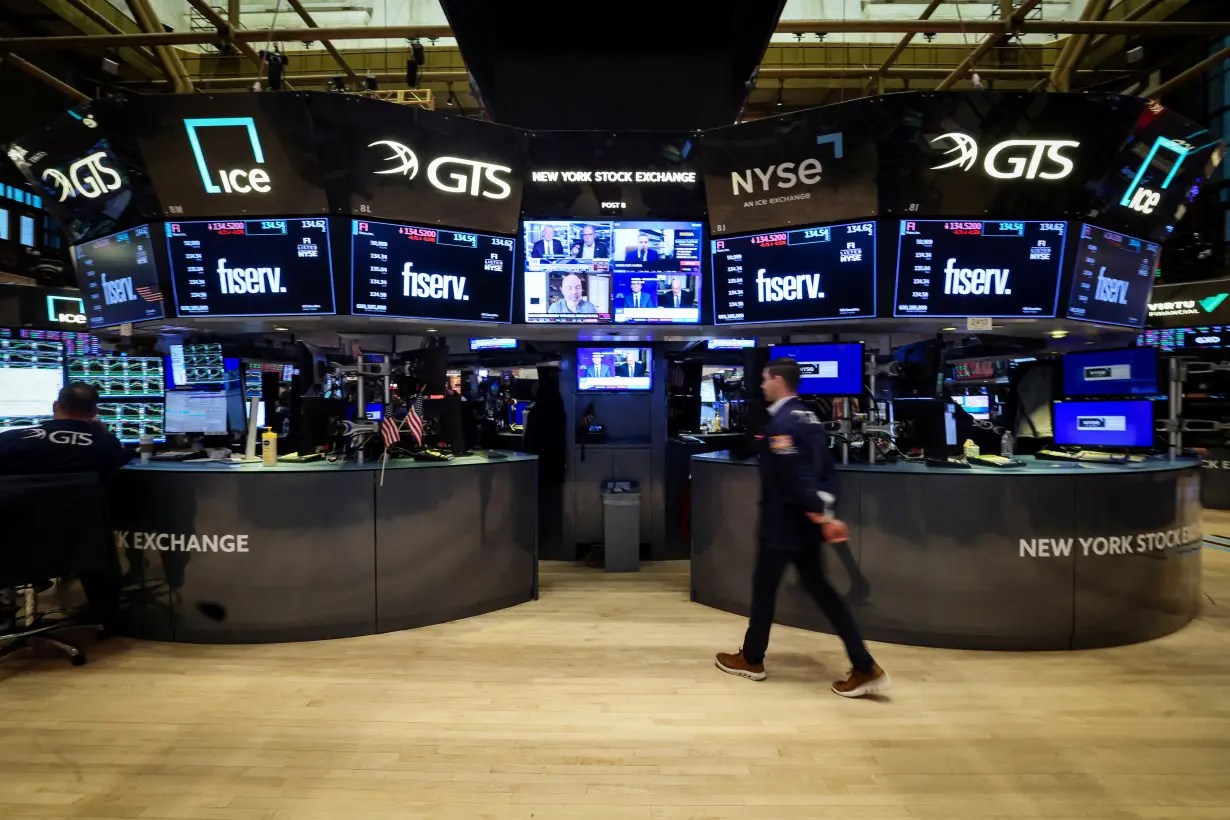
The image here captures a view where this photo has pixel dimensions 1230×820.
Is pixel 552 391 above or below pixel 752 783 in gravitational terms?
above

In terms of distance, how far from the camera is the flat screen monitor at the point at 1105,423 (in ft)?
15.0

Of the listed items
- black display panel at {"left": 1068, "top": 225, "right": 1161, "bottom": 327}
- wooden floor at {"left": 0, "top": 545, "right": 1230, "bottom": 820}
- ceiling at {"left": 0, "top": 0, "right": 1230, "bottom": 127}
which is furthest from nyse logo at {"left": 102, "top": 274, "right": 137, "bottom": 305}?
black display panel at {"left": 1068, "top": 225, "right": 1161, "bottom": 327}

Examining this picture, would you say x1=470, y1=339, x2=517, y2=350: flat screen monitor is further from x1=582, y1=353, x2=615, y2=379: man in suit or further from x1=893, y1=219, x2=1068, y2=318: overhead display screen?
x1=893, y1=219, x2=1068, y2=318: overhead display screen

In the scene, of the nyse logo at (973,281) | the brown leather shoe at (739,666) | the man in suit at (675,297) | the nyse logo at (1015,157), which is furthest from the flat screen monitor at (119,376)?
the nyse logo at (1015,157)

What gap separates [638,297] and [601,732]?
3.47m

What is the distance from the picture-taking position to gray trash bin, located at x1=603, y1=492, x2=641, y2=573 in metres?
6.09

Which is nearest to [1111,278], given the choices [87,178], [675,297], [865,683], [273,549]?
[675,297]

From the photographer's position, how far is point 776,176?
4793 millimetres

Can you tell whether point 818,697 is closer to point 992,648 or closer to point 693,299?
point 992,648

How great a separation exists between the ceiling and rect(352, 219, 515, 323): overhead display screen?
5.33 ft

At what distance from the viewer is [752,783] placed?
2539mm

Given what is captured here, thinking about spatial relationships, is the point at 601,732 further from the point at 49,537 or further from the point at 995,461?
the point at 995,461

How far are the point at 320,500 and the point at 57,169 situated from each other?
11.0 feet

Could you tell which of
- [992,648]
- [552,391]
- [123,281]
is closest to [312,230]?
[123,281]
